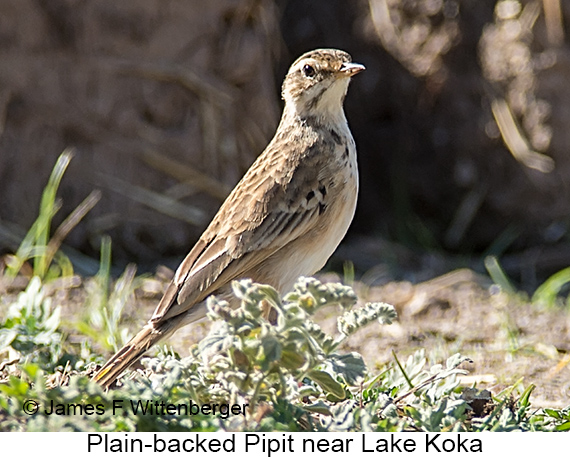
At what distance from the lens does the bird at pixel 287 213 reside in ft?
14.0

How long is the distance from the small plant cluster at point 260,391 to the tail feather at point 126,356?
18.5 inches

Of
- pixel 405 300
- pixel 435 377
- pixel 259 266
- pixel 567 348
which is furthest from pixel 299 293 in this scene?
pixel 405 300

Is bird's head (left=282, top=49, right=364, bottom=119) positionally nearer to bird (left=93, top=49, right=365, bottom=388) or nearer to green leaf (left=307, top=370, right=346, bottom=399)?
bird (left=93, top=49, right=365, bottom=388)

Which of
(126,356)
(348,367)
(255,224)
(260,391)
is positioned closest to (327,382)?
(348,367)

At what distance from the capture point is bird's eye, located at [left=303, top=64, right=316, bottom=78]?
4.91 m

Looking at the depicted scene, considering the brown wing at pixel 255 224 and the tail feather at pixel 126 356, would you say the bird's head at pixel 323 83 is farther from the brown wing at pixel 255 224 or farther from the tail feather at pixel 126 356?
the tail feather at pixel 126 356

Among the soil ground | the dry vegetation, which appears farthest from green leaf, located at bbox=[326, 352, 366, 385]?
the dry vegetation

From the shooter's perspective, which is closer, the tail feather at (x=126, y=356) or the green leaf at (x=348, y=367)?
the green leaf at (x=348, y=367)

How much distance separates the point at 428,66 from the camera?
7305 mm

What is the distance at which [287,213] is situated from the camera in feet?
14.7

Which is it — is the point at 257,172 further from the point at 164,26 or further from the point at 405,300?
the point at 164,26

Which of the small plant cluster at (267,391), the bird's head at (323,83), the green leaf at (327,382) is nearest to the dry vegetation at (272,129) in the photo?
the bird's head at (323,83)

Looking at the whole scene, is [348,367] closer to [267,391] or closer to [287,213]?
[267,391]

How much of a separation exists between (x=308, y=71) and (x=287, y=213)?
34.6 inches
